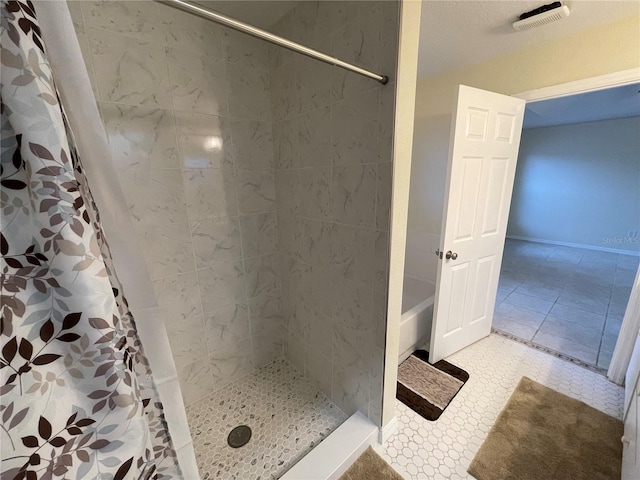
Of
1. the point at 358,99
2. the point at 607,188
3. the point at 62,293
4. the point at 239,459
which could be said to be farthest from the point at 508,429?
the point at 607,188

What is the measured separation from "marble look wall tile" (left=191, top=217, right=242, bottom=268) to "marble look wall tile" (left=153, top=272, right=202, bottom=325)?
12 cm

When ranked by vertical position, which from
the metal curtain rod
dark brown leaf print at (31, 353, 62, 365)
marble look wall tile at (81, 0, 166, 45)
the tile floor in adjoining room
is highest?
marble look wall tile at (81, 0, 166, 45)

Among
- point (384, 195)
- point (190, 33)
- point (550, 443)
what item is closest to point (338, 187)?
point (384, 195)

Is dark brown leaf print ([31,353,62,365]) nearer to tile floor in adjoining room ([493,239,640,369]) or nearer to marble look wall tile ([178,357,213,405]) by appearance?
marble look wall tile ([178,357,213,405])

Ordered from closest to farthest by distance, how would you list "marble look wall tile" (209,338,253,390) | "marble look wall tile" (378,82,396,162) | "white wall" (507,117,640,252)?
"marble look wall tile" (378,82,396,162) → "marble look wall tile" (209,338,253,390) → "white wall" (507,117,640,252)

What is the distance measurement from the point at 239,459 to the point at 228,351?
2.02 ft

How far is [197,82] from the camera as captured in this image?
4.60 feet

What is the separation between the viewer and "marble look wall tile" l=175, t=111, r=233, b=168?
140 centimetres

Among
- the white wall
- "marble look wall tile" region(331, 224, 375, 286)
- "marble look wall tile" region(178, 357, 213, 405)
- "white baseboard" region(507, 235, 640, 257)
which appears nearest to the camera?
"marble look wall tile" region(331, 224, 375, 286)

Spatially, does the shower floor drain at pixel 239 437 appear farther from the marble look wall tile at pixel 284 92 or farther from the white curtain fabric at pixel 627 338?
Result: the white curtain fabric at pixel 627 338

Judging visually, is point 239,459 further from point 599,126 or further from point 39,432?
point 599,126

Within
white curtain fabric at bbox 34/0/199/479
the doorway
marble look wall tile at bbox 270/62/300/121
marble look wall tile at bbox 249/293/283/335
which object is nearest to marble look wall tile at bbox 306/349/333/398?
marble look wall tile at bbox 249/293/283/335

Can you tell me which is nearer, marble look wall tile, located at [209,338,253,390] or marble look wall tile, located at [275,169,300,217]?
marble look wall tile, located at [275,169,300,217]

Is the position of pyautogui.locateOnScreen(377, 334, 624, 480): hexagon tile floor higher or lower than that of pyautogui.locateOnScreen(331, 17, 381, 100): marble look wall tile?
lower
